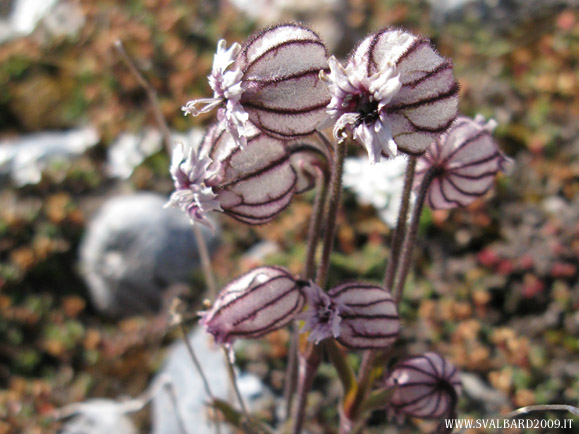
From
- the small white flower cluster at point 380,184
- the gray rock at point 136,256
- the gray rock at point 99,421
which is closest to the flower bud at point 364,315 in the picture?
the gray rock at point 99,421

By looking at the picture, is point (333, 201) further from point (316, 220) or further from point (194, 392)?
point (194, 392)

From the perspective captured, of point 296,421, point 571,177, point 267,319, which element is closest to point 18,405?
point 296,421

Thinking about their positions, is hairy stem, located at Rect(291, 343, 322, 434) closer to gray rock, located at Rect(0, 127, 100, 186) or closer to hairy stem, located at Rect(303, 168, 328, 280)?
hairy stem, located at Rect(303, 168, 328, 280)

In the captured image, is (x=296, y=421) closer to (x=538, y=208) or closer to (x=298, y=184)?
(x=298, y=184)

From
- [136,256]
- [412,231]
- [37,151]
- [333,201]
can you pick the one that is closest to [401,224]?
[412,231]

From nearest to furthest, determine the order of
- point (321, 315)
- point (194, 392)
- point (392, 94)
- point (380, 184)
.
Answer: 1. point (392, 94)
2. point (321, 315)
3. point (194, 392)
4. point (380, 184)

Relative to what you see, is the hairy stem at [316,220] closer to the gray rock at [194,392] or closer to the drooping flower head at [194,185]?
the drooping flower head at [194,185]

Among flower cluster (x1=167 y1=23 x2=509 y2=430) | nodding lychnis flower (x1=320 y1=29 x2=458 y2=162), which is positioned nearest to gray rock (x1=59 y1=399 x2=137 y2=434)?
flower cluster (x1=167 y1=23 x2=509 y2=430)
